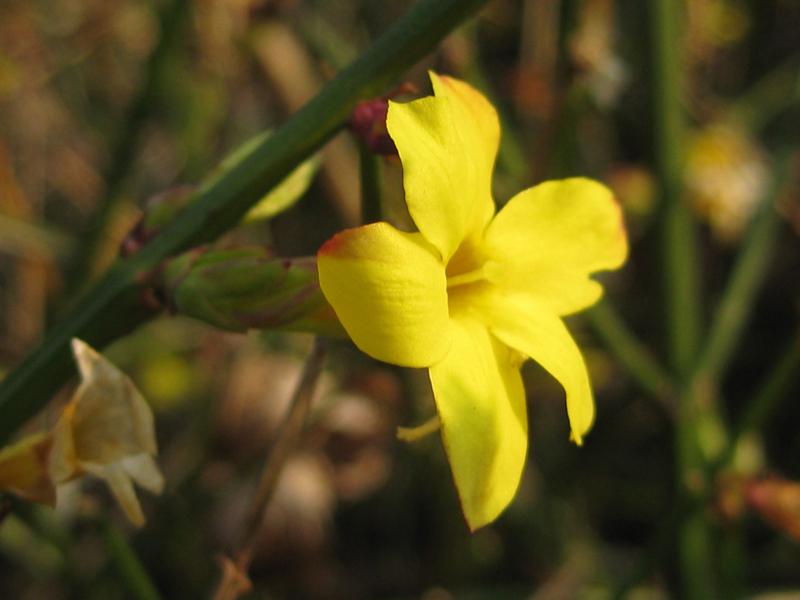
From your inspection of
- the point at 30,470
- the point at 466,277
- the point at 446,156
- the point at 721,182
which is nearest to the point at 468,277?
the point at 466,277

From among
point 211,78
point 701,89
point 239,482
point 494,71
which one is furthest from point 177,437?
point 701,89

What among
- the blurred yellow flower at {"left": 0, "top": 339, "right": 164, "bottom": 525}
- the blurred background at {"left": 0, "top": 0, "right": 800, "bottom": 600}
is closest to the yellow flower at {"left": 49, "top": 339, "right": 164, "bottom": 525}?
the blurred yellow flower at {"left": 0, "top": 339, "right": 164, "bottom": 525}

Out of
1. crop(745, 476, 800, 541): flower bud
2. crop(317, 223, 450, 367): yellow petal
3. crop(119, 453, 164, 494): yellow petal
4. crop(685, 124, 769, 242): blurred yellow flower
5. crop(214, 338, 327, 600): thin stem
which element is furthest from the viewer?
crop(685, 124, 769, 242): blurred yellow flower

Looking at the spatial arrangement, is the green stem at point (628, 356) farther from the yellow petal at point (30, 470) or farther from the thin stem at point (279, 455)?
the yellow petal at point (30, 470)

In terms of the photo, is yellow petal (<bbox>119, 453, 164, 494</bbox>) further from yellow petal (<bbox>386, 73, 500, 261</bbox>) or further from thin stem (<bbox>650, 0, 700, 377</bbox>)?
thin stem (<bbox>650, 0, 700, 377</bbox>)

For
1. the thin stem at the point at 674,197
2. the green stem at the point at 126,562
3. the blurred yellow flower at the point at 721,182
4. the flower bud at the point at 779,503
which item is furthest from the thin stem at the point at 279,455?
the blurred yellow flower at the point at 721,182

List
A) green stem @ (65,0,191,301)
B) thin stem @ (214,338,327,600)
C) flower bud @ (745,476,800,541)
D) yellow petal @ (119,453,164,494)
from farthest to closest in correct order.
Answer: green stem @ (65,0,191,301)
flower bud @ (745,476,800,541)
thin stem @ (214,338,327,600)
yellow petal @ (119,453,164,494)
